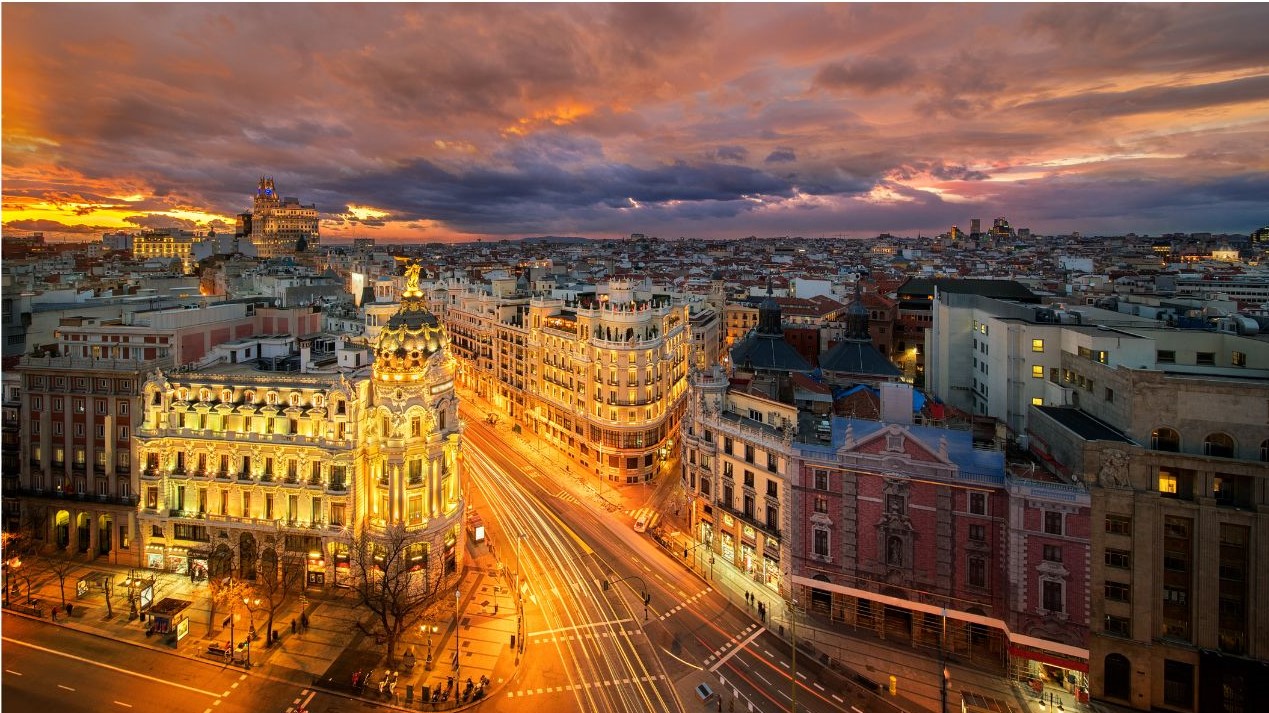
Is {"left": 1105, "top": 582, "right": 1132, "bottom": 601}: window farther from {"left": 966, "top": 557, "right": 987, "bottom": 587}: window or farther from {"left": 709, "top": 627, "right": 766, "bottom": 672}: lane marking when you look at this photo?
{"left": 709, "top": 627, "right": 766, "bottom": 672}: lane marking

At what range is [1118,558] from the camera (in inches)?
2002

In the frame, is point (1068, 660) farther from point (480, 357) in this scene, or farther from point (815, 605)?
point (480, 357)

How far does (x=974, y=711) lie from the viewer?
160ft

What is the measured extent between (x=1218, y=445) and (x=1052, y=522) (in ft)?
41.3

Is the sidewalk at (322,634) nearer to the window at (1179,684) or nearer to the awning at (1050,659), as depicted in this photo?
the awning at (1050,659)

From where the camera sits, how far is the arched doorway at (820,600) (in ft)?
202

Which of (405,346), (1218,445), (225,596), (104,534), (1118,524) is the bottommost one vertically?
(225,596)

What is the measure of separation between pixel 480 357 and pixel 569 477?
154ft

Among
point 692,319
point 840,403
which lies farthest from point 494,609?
point 692,319

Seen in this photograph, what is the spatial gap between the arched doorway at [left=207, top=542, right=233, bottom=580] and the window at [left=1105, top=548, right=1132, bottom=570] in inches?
2977

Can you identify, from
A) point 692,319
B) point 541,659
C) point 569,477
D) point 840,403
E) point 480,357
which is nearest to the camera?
point 541,659

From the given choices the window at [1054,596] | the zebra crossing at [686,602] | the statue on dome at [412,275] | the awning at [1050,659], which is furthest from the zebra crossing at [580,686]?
Result: the statue on dome at [412,275]

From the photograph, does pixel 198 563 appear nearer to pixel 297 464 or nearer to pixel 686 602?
pixel 297 464

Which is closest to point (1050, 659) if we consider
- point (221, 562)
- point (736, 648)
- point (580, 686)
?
point (736, 648)
